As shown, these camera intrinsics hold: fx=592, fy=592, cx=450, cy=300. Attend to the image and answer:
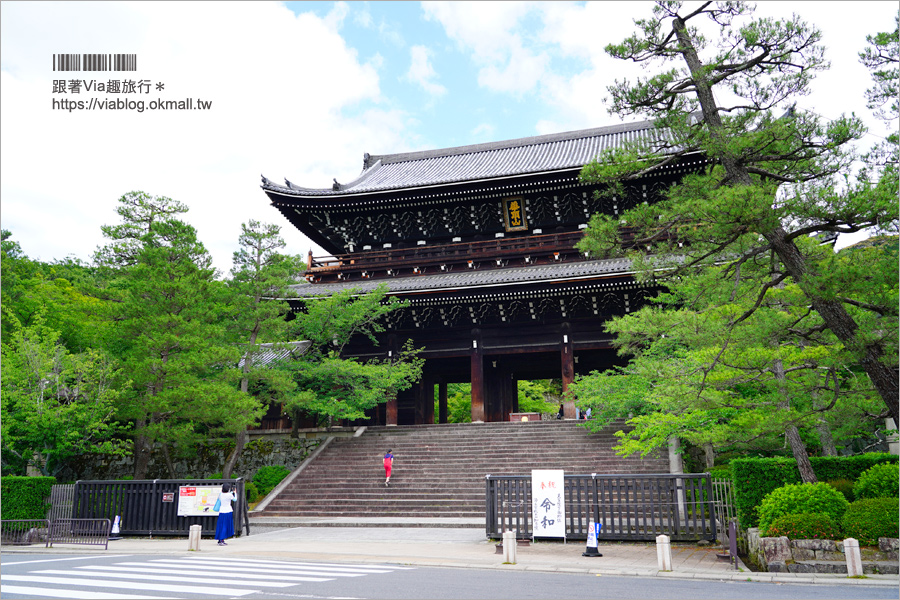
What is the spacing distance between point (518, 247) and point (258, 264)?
10.5 m

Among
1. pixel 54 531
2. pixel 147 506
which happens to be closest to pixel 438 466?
pixel 147 506

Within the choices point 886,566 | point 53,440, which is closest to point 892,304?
point 886,566

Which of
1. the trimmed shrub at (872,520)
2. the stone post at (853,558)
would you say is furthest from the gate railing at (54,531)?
the trimmed shrub at (872,520)

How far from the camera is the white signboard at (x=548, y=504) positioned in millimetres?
12500

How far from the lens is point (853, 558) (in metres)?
8.49

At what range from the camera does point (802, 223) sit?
30.2ft

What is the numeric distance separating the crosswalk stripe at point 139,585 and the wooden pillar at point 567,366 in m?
16.2

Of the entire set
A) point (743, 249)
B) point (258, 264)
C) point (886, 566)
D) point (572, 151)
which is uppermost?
point (572, 151)

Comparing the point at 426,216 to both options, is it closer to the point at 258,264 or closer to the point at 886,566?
the point at 258,264

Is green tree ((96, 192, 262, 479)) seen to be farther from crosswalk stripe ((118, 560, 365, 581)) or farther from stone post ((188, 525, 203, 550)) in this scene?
crosswalk stripe ((118, 560, 365, 581))

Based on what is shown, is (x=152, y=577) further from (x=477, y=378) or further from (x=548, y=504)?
(x=477, y=378)

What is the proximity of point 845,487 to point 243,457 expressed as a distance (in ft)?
64.3

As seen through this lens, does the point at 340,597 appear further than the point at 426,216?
No

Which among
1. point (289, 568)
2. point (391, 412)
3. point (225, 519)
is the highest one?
point (391, 412)
